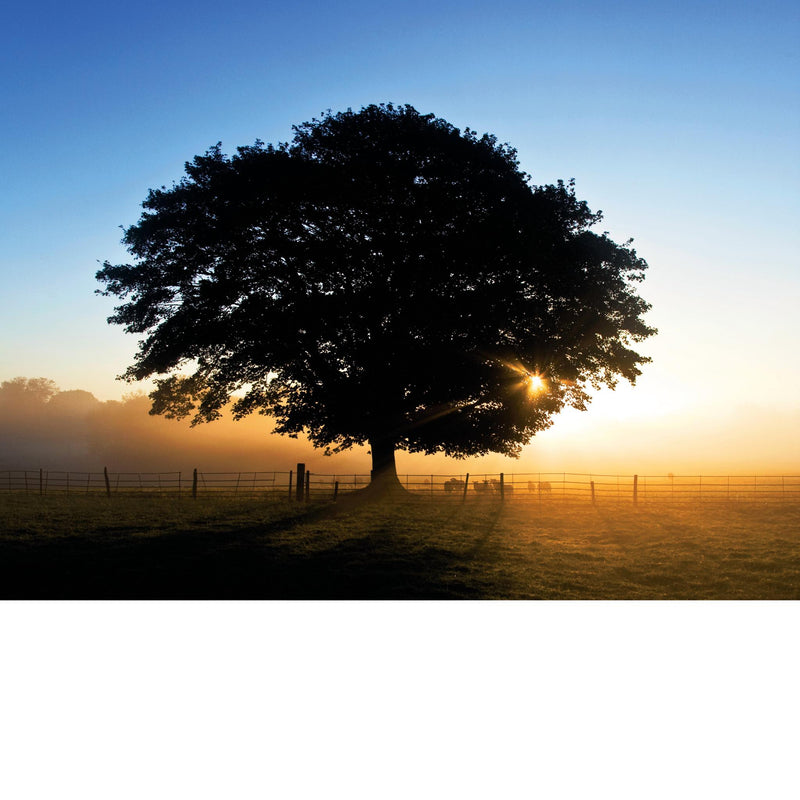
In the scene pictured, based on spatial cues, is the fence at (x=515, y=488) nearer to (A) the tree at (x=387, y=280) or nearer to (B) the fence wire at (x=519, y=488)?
(B) the fence wire at (x=519, y=488)

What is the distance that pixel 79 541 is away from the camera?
17266mm

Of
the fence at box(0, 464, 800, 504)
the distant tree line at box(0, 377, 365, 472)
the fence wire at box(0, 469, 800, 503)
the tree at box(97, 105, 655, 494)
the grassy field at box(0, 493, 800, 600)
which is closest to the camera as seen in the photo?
the grassy field at box(0, 493, 800, 600)

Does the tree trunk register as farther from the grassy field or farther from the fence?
the grassy field

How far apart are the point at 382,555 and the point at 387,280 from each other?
523 inches

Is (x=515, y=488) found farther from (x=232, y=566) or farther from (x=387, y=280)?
(x=232, y=566)

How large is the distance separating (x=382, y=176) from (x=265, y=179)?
441 centimetres

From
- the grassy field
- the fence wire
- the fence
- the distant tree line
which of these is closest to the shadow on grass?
the grassy field

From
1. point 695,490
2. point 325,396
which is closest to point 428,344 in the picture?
point 325,396

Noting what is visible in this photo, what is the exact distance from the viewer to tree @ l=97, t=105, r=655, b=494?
997 inches

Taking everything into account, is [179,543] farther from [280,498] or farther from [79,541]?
[280,498]

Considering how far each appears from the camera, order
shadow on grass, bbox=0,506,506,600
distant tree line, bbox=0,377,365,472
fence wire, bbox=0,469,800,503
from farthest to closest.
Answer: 1. distant tree line, bbox=0,377,365,472
2. fence wire, bbox=0,469,800,503
3. shadow on grass, bbox=0,506,506,600

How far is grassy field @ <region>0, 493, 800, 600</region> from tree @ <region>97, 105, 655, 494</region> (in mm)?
5427

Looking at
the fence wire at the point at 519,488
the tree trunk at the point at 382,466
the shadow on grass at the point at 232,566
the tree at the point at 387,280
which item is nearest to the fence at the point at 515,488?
the fence wire at the point at 519,488

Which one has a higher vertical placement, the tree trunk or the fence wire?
the tree trunk
